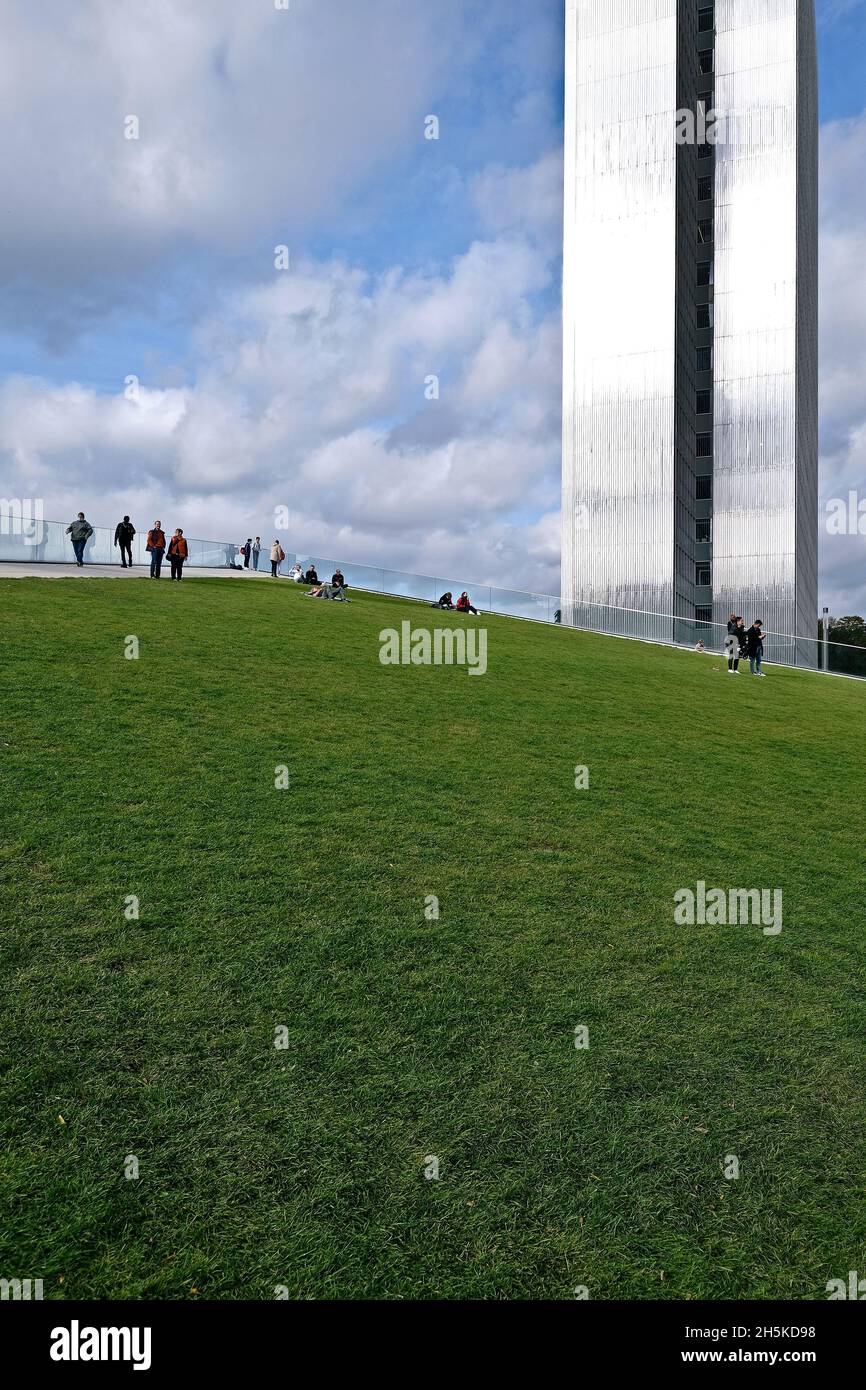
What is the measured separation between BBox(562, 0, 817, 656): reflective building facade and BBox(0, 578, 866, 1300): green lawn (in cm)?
4576

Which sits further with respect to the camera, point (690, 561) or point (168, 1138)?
point (690, 561)

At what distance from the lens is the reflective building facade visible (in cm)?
5591

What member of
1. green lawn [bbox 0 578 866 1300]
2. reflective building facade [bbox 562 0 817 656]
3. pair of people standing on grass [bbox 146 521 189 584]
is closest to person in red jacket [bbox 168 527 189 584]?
pair of people standing on grass [bbox 146 521 189 584]

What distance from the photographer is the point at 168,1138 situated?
16.0ft

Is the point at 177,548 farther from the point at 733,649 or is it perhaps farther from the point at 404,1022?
the point at 404,1022

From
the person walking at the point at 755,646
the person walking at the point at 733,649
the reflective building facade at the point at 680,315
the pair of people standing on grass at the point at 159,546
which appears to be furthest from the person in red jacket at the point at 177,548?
the reflective building facade at the point at 680,315

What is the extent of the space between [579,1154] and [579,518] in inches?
2166

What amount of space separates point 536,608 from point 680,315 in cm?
2921

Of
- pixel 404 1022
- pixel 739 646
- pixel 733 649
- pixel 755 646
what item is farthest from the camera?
pixel 739 646

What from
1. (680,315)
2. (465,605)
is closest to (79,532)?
(465,605)

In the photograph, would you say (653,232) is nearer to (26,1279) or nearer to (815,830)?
(815,830)

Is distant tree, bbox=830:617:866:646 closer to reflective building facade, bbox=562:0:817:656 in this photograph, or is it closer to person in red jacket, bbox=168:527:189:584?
reflective building facade, bbox=562:0:817:656

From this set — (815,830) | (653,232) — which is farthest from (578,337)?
(815,830)

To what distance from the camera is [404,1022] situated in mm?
6109
